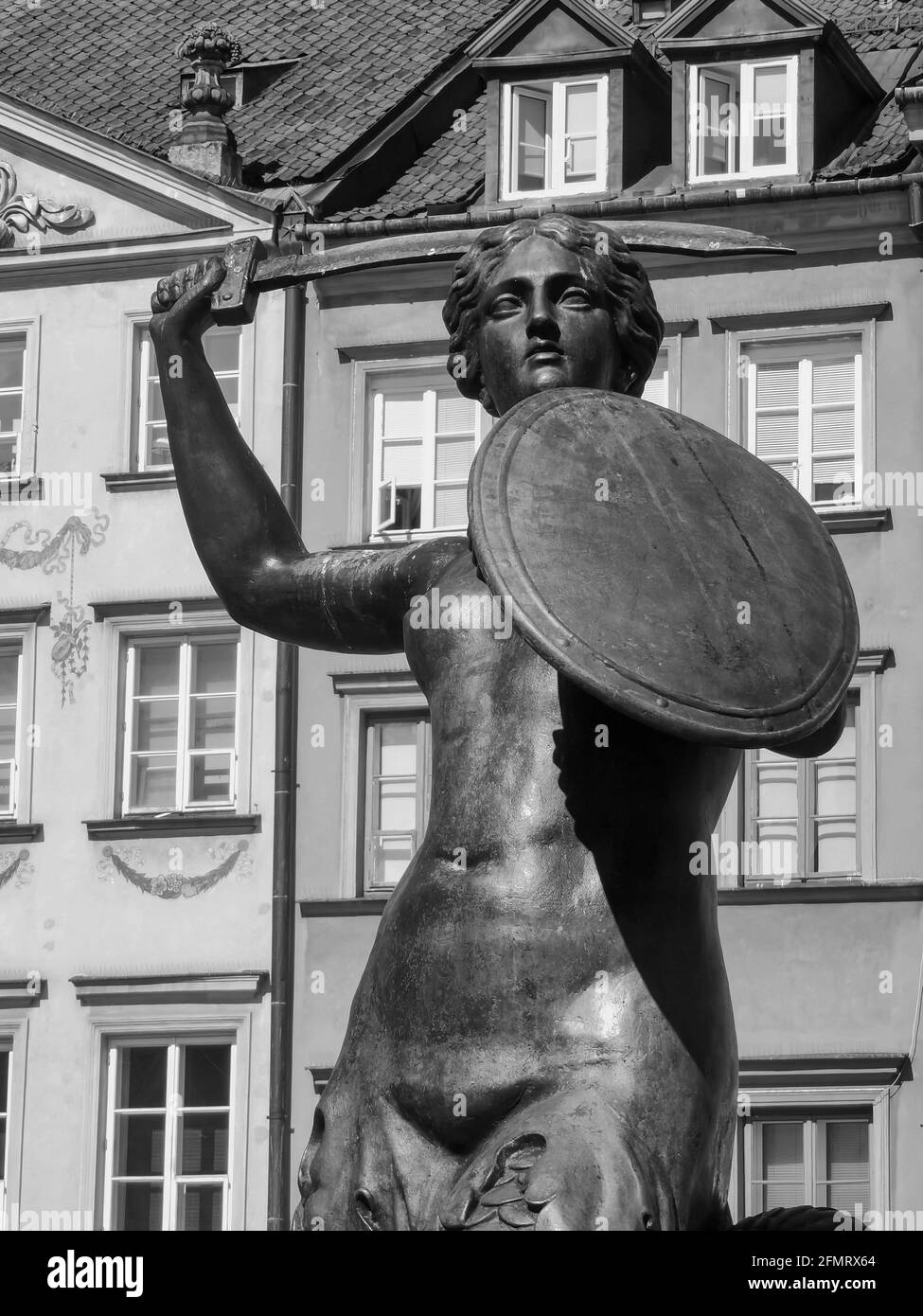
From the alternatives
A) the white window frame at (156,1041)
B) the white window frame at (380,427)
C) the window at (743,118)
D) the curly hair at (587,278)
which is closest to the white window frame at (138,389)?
the white window frame at (380,427)

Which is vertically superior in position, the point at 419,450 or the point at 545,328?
the point at 419,450

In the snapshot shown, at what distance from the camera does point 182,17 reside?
1180 inches

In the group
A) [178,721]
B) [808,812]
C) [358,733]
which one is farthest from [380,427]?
[808,812]

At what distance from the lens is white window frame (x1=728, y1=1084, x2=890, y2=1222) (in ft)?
72.8

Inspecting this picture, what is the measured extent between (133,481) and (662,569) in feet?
69.8

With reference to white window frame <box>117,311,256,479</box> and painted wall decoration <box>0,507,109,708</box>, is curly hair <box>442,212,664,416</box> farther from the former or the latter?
painted wall decoration <box>0,507,109,708</box>

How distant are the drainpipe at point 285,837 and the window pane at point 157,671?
100cm

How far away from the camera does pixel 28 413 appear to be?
25.8 metres

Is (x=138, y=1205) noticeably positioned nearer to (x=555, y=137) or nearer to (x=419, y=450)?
(x=419, y=450)

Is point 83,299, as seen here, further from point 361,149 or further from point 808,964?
point 808,964

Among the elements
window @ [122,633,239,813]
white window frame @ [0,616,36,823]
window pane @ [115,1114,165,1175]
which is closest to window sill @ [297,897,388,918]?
window @ [122,633,239,813]

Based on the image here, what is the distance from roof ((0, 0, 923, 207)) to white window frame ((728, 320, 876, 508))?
1419 millimetres

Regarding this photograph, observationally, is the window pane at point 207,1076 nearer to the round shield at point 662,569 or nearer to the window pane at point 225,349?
the window pane at point 225,349

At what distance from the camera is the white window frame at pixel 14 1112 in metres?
23.6
